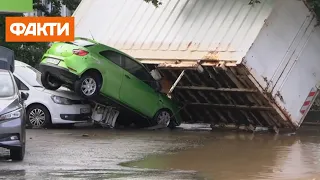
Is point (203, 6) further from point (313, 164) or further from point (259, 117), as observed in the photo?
point (313, 164)

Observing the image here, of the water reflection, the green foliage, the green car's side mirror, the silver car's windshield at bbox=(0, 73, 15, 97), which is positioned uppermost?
the green foliage

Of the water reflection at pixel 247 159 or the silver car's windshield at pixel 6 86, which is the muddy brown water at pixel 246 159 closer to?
the water reflection at pixel 247 159

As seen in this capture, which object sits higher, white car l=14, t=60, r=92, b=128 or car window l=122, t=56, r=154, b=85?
car window l=122, t=56, r=154, b=85

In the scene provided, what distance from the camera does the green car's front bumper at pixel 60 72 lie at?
625 inches

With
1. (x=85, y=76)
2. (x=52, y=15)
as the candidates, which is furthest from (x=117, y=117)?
(x=52, y=15)

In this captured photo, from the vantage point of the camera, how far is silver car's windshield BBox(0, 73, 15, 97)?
10523mm

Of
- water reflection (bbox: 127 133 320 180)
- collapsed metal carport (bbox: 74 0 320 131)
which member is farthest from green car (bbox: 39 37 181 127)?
water reflection (bbox: 127 133 320 180)

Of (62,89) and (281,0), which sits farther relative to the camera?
(62,89)

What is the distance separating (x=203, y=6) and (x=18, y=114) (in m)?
8.19

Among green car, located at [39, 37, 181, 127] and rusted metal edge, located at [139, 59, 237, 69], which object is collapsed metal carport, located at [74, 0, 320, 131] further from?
green car, located at [39, 37, 181, 127]

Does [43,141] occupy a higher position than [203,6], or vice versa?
[203,6]

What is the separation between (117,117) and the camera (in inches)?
687

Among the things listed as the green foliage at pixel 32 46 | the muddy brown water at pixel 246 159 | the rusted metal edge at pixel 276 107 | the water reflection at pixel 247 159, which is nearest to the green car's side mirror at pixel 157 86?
the muddy brown water at pixel 246 159

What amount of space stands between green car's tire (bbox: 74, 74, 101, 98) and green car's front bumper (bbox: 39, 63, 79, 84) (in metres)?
0.16
